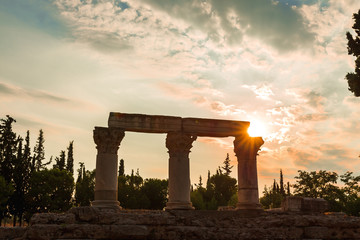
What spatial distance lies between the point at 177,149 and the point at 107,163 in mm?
3665

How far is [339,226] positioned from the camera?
15.9m

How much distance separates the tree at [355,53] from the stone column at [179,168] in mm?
12990

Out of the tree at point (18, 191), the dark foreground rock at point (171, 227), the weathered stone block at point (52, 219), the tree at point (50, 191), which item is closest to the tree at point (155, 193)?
the tree at point (50, 191)

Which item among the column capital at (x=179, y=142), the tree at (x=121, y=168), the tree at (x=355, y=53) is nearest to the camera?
the column capital at (x=179, y=142)

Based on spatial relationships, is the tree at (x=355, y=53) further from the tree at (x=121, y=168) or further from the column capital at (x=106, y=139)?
the tree at (x=121, y=168)

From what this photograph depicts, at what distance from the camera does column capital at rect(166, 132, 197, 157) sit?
1945cm

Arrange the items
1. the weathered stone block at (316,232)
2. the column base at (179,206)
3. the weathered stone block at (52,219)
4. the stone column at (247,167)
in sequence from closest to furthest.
Result: the weathered stone block at (52,219), the weathered stone block at (316,232), the column base at (179,206), the stone column at (247,167)

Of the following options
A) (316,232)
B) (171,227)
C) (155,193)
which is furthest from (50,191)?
(316,232)

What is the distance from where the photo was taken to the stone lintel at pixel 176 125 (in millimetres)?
19203

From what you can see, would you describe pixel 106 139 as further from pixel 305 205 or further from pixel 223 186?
pixel 223 186

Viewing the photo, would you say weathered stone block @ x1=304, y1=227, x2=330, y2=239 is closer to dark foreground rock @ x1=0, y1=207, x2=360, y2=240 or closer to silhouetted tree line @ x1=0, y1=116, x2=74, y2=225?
dark foreground rock @ x1=0, y1=207, x2=360, y2=240

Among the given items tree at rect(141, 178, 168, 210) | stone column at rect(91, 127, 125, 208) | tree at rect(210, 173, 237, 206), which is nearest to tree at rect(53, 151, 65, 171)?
tree at rect(141, 178, 168, 210)

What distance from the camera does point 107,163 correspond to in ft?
61.5

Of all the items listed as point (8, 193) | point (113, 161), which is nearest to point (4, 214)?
point (8, 193)
